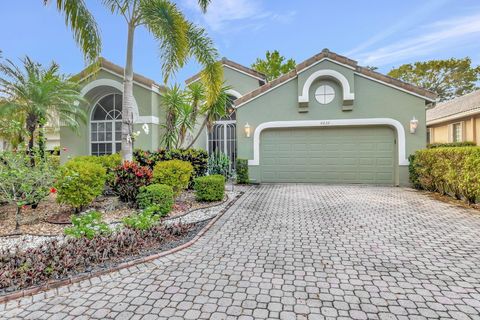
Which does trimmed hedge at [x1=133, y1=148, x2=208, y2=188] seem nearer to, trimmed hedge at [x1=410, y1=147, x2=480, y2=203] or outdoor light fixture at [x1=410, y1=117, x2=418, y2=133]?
trimmed hedge at [x1=410, y1=147, x2=480, y2=203]

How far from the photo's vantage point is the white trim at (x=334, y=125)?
11.2 meters

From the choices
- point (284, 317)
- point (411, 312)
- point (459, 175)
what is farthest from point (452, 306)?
point (459, 175)

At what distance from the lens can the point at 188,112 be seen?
11586 mm

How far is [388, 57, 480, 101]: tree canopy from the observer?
27.2 m

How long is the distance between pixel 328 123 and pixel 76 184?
9656mm

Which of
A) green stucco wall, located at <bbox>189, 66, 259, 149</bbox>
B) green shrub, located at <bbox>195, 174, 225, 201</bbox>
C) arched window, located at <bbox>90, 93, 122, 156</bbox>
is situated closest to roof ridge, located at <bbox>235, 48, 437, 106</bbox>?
green stucco wall, located at <bbox>189, 66, 259, 149</bbox>

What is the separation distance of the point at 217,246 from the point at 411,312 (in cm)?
296

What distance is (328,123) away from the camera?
461 inches

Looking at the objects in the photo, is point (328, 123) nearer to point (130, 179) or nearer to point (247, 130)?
point (247, 130)

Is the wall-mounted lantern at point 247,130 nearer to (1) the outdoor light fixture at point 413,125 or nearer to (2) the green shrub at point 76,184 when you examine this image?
(1) the outdoor light fixture at point 413,125

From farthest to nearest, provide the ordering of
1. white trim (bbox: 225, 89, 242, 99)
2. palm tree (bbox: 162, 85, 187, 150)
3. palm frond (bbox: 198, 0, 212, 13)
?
white trim (bbox: 225, 89, 242, 99) → palm tree (bbox: 162, 85, 187, 150) → palm frond (bbox: 198, 0, 212, 13)

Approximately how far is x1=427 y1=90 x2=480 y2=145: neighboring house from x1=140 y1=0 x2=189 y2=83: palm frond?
15.1 metres

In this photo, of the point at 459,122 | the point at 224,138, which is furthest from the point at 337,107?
the point at 459,122

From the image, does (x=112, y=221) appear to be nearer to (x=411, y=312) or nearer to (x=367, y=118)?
(x=411, y=312)
